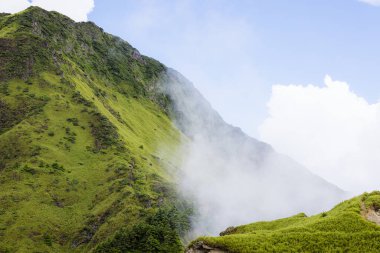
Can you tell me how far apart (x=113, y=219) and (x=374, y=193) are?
13905cm

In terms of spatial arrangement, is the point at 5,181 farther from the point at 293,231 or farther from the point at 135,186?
the point at 293,231

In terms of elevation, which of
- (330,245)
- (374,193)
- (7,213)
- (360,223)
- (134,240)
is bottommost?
(7,213)

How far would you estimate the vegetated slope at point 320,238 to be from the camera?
30594mm

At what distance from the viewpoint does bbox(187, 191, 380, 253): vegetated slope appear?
3059cm

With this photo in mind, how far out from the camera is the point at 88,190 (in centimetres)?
19700

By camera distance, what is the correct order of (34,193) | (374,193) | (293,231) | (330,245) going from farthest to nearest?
1. (34,193)
2. (374,193)
3. (293,231)
4. (330,245)

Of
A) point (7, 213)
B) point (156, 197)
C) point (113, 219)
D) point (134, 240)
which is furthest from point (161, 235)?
point (7, 213)

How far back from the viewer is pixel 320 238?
3144 cm

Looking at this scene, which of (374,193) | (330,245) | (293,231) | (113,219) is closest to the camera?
(330,245)

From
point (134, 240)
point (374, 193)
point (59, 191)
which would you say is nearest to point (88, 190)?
point (59, 191)

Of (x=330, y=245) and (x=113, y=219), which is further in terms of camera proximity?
(x=113, y=219)

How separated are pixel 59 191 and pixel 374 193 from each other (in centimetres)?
17262

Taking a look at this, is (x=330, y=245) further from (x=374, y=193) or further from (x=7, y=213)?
(x=7, y=213)

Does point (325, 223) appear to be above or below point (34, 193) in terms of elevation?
above
